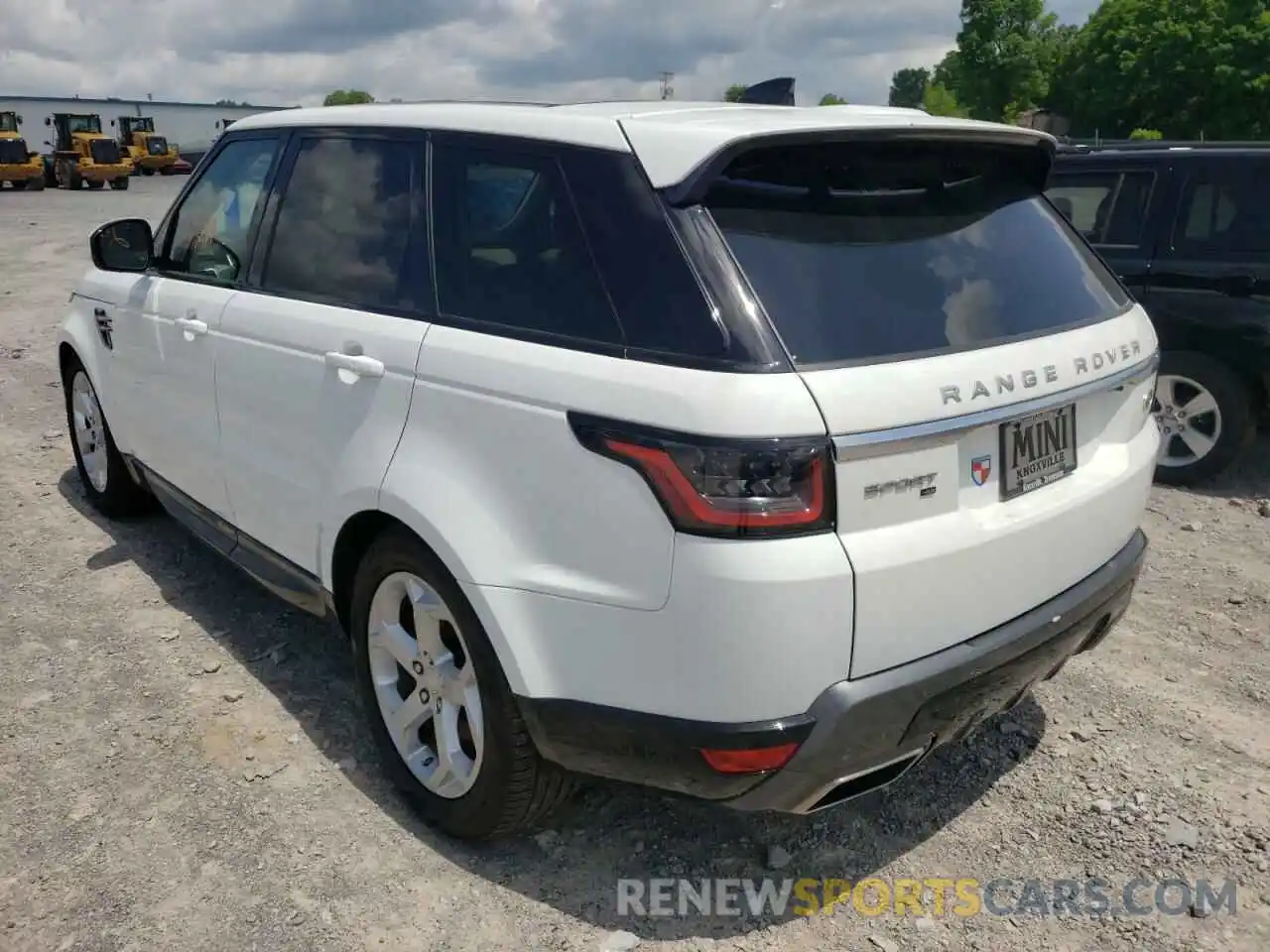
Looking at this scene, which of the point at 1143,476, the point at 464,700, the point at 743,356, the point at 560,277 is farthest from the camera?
the point at 1143,476

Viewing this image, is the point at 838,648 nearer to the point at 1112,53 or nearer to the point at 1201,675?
the point at 1201,675

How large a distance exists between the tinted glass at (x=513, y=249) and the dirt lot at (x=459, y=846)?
1.17 meters

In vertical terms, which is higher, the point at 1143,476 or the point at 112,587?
the point at 1143,476

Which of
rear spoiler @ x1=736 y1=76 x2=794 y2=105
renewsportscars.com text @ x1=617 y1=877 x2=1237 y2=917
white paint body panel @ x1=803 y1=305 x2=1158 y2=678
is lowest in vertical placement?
renewsportscars.com text @ x1=617 y1=877 x2=1237 y2=917

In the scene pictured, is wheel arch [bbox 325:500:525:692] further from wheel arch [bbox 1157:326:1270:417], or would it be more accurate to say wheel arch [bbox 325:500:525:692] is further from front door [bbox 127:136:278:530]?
wheel arch [bbox 1157:326:1270:417]

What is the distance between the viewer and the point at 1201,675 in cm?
380

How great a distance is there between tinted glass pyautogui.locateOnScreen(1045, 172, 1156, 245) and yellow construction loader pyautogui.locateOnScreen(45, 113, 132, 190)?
40561 millimetres

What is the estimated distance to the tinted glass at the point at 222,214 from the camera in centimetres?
367

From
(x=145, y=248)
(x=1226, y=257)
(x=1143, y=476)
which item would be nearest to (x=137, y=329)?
(x=145, y=248)

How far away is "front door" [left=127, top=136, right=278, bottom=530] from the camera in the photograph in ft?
12.1

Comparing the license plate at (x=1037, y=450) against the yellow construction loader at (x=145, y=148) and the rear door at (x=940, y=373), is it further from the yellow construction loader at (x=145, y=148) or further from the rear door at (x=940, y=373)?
the yellow construction loader at (x=145, y=148)

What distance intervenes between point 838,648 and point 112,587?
143 inches

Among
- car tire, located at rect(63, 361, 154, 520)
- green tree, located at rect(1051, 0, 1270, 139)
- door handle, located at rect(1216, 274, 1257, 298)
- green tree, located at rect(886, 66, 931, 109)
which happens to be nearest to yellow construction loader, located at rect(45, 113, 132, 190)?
car tire, located at rect(63, 361, 154, 520)

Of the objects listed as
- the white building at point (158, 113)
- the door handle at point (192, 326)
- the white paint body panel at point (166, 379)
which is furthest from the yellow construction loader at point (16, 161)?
the door handle at point (192, 326)
